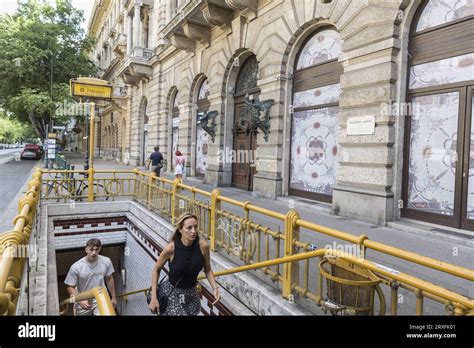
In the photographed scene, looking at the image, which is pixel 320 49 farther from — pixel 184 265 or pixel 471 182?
pixel 184 265

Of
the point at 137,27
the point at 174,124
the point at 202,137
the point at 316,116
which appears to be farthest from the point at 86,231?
the point at 137,27

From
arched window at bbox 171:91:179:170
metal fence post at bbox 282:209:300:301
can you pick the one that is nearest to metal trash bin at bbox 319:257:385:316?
metal fence post at bbox 282:209:300:301

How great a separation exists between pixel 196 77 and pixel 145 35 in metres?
10.9

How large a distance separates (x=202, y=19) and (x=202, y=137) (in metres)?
5.45

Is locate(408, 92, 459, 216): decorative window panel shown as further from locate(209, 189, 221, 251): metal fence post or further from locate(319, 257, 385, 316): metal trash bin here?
locate(319, 257, 385, 316): metal trash bin

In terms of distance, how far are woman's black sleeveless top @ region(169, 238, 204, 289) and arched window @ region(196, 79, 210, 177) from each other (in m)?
12.4

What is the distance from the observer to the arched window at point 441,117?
6.50 meters

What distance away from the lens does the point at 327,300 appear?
10.8ft

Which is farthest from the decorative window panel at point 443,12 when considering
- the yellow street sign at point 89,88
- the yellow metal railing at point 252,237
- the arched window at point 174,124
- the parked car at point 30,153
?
the parked car at point 30,153

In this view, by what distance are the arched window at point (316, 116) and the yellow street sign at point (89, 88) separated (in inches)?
244

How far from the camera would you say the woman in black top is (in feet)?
11.6

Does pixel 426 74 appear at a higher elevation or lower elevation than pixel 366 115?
higher
